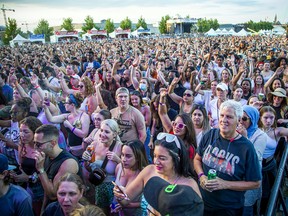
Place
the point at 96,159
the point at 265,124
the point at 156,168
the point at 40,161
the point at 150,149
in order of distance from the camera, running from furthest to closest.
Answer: the point at 150,149, the point at 265,124, the point at 96,159, the point at 40,161, the point at 156,168

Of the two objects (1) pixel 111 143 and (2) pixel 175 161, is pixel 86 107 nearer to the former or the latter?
(1) pixel 111 143

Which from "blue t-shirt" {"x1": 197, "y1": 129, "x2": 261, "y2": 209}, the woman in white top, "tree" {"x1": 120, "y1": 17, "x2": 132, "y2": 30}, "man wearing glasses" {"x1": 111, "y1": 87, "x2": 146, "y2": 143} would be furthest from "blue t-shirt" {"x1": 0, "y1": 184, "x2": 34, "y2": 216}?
"tree" {"x1": 120, "y1": 17, "x2": 132, "y2": 30}

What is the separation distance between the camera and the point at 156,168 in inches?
91.4

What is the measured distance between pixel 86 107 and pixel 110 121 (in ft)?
6.68

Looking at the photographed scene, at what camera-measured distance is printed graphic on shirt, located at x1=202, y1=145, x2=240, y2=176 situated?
2557 mm

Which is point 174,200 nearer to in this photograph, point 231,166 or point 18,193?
point 231,166

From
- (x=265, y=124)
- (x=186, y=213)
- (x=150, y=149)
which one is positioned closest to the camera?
(x=186, y=213)

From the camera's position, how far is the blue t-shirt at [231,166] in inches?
99.4

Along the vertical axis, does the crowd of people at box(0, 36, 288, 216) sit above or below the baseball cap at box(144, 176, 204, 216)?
below

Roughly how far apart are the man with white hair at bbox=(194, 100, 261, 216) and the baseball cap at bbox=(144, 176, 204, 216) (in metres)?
1.23

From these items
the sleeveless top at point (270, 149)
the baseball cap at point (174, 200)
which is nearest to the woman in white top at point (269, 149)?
the sleeveless top at point (270, 149)

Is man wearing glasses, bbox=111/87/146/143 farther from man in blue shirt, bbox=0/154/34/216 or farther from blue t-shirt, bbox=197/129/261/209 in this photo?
man in blue shirt, bbox=0/154/34/216

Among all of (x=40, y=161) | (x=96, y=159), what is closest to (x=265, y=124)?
(x=96, y=159)

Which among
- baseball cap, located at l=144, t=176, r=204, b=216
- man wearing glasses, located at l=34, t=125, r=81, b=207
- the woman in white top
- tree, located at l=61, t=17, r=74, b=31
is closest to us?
baseball cap, located at l=144, t=176, r=204, b=216
